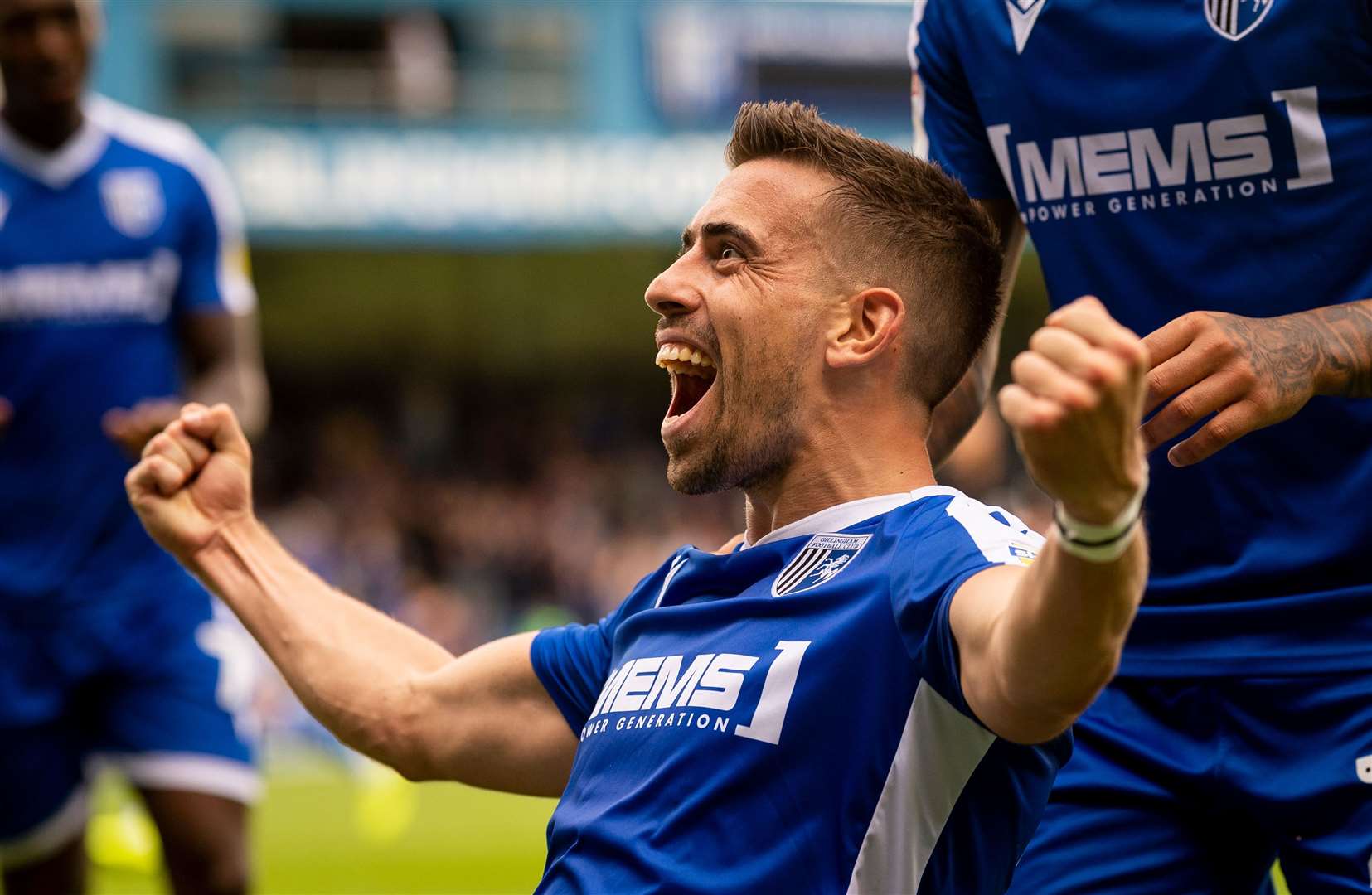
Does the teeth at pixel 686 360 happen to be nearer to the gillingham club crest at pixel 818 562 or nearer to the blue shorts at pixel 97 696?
the gillingham club crest at pixel 818 562

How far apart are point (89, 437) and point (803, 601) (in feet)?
11.8

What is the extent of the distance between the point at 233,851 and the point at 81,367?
1549mm

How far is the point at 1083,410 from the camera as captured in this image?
1888mm

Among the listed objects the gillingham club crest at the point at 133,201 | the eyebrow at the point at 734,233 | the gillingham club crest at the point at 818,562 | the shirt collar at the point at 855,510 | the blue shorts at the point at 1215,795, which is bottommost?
the blue shorts at the point at 1215,795

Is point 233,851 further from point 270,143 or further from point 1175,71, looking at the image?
point 270,143

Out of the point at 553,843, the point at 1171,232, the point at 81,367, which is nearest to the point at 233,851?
the point at 81,367

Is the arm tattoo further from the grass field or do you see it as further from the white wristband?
the grass field

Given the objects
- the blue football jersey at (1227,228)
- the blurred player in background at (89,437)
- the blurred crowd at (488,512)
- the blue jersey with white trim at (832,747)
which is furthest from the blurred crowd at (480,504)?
the blue jersey with white trim at (832,747)

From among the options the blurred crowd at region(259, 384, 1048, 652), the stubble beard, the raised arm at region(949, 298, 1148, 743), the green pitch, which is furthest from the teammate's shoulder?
the blurred crowd at region(259, 384, 1048, 652)

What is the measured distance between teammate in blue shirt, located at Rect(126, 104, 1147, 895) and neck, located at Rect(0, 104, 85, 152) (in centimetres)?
264

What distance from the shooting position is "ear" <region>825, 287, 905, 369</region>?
9.19ft

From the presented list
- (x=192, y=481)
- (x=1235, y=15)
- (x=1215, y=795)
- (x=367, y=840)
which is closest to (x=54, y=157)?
(x=192, y=481)

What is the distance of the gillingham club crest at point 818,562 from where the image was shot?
8.74ft

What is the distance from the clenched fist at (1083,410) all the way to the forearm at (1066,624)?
7cm
